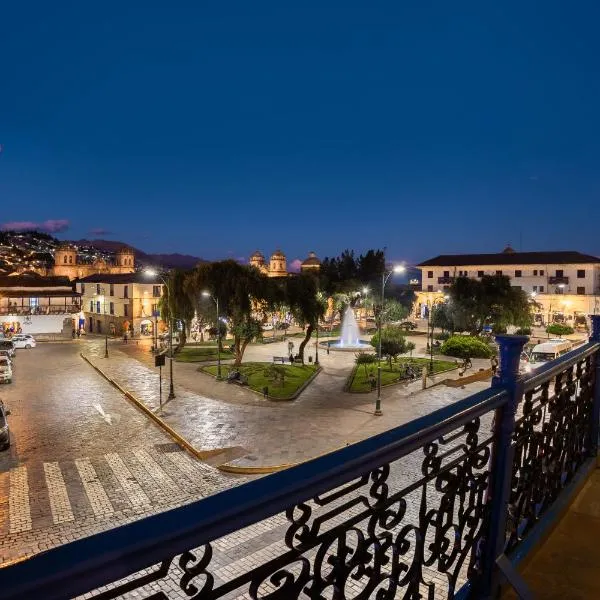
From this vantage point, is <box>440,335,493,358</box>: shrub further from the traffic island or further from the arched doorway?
the arched doorway

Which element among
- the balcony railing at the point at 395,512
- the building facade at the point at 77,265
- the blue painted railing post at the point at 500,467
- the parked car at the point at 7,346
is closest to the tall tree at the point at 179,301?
the parked car at the point at 7,346

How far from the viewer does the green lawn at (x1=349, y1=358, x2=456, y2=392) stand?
29894 mm

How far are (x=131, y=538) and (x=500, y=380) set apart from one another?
111 inches

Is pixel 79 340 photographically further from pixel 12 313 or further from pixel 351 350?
pixel 351 350

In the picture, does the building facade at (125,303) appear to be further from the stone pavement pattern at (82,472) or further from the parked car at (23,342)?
the stone pavement pattern at (82,472)

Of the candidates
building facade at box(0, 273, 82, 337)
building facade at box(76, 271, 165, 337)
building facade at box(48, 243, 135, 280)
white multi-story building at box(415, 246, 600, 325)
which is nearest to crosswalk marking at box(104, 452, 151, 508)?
building facade at box(76, 271, 165, 337)

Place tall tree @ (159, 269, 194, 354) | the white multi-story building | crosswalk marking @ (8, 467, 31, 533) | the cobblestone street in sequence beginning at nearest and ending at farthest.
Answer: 1. the cobblestone street
2. crosswalk marking @ (8, 467, 31, 533)
3. tall tree @ (159, 269, 194, 354)
4. the white multi-story building

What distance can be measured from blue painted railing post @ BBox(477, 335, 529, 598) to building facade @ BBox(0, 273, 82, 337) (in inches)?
2439

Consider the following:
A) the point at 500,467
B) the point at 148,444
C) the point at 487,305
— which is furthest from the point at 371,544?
the point at 487,305

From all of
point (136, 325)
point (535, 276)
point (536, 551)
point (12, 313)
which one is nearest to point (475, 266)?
point (535, 276)

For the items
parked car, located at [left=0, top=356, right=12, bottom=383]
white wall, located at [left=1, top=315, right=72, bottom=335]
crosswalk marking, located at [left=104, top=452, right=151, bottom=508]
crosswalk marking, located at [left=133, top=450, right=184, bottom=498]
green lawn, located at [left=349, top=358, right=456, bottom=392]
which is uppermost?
white wall, located at [left=1, top=315, right=72, bottom=335]

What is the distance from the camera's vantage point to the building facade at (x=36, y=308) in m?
58.2

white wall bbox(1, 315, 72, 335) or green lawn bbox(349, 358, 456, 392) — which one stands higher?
white wall bbox(1, 315, 72, 335)

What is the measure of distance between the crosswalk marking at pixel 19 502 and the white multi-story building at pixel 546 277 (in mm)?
63507
